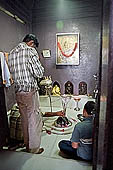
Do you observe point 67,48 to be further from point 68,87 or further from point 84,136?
point 84,136

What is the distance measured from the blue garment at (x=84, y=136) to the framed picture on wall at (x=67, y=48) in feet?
7.33

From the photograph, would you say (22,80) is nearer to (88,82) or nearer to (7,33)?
(7,33)

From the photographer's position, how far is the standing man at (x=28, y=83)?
1741mm

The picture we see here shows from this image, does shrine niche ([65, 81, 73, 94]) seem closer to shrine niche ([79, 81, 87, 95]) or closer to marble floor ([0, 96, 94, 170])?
shrine niche ([79, 81, 87, 95])

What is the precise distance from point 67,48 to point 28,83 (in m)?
2.09

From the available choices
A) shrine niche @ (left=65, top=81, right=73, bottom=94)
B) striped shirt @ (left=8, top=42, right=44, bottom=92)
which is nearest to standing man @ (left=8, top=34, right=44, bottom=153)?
striped shirt @ (left=8, top=42, right=44, bottom=92)

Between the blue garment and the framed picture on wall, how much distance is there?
87.9 inches

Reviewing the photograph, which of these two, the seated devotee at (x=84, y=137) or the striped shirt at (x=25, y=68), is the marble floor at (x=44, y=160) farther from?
the striped shirt at (x=25, y=68)

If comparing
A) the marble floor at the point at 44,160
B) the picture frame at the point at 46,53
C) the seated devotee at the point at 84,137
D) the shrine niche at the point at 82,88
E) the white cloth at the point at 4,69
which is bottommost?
the marble floor at the point at 44,160

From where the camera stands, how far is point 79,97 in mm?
3523

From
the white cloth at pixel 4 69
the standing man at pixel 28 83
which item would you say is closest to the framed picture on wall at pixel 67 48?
the standing man at pixel 28 83

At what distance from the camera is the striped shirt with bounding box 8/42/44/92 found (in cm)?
173

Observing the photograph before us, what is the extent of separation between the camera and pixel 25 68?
1729 millimetres

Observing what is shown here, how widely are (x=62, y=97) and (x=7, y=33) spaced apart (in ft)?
5.88
